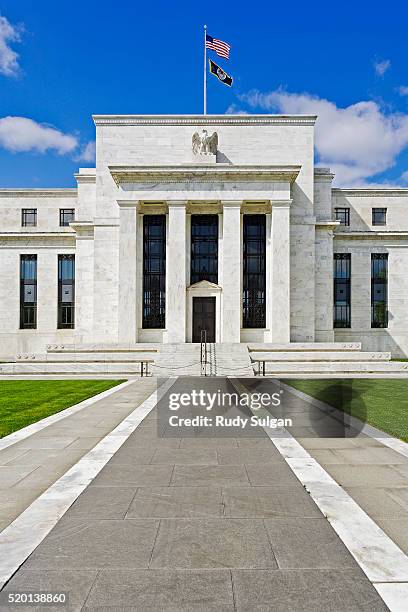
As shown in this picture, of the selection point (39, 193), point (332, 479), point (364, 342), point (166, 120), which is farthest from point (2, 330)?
point (332, 479)

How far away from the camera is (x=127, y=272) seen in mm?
35875

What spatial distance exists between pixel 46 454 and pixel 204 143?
33.8 metres

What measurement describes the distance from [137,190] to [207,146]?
7159mm

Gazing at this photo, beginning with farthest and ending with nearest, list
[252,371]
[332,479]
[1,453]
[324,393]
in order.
Answer: [252,371]
[324,393]
[1,453]
[332,479]

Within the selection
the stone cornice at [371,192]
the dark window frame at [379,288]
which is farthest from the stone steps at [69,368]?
the stone cornice at [371,192]

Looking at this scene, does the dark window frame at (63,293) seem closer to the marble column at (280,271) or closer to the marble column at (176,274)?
the marble column at (176,274)

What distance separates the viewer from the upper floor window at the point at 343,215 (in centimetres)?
4275

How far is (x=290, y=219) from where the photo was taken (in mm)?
37906

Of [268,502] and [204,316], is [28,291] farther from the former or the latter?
[268,502]

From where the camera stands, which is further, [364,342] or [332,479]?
[364,342]

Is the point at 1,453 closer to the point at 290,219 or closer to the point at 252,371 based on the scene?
the point at 252,371

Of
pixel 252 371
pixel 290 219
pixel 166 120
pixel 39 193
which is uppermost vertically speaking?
pixel 166 120

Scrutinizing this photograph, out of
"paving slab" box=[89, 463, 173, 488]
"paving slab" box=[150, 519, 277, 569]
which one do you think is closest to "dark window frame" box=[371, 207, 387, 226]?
"paving slab" box=[89, 463, 173, 488]

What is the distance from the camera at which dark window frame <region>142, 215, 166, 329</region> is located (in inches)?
1453
